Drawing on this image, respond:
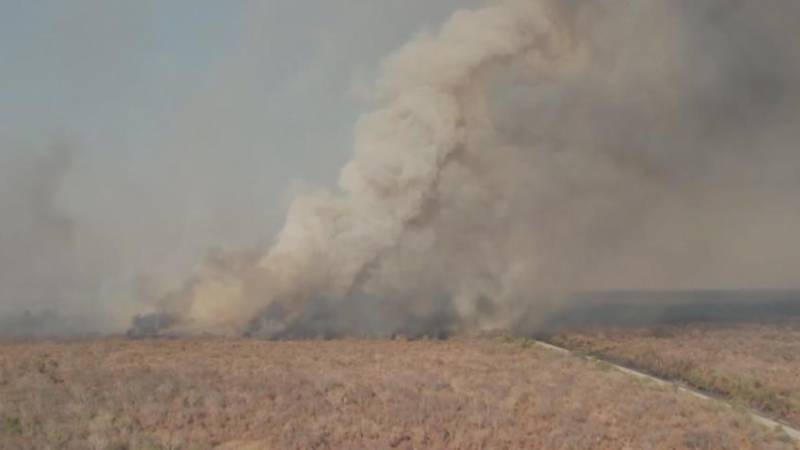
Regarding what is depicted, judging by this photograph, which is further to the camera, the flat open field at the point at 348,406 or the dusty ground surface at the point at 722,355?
the dusty ground surface at the point at 722,355

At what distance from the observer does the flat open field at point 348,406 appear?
65.1 ft

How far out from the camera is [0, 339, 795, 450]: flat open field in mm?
19828

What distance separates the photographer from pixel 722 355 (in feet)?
132

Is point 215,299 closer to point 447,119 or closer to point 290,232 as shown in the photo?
point 290,232

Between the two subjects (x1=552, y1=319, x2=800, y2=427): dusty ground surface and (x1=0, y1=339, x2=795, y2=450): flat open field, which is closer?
(x1=0, y1=339, x2=795, y2=450): flat open field

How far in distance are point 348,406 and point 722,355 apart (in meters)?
23.2

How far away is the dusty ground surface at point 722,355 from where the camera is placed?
29178mm

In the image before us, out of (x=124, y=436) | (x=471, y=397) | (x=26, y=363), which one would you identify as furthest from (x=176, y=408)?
(x=26, y=363)

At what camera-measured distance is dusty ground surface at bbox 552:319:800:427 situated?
95.7 ft

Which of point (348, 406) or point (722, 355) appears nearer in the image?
point (348, 406)

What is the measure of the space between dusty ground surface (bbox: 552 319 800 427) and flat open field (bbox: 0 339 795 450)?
3243 mm

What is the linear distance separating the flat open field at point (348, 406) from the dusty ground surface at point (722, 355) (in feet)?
10.6

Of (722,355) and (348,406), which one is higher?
(348,406)

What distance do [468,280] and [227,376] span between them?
27656mm
